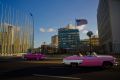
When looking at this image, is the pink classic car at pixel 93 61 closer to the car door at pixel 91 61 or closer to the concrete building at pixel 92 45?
the car door at pixel 91 61

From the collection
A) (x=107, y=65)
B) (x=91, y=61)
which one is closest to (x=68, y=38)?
(x=91, y=61)

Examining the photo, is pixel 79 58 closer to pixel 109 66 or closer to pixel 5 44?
pixel 109 66

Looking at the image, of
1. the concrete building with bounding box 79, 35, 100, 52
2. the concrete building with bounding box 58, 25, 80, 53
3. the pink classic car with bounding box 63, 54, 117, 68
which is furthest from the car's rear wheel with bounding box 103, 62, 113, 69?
the concrete building with bounding box 58, 25, 80, 53

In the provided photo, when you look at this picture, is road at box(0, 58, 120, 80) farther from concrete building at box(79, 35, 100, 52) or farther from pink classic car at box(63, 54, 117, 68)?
concrete building at box(79, 35, 100, 52)

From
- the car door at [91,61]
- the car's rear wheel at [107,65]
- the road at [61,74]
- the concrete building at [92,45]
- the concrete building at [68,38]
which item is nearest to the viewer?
the road at [61,74]

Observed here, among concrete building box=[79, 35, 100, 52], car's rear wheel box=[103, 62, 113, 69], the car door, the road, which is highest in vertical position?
concrete building box=[79, 35, 100, 52]

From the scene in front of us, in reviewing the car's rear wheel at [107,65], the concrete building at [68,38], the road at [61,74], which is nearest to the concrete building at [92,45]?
the concrete building at [68,38]

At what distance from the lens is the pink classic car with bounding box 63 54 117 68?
16880 millimetres

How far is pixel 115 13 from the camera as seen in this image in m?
67.7

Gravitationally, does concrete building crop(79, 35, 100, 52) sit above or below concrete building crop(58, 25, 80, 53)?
below

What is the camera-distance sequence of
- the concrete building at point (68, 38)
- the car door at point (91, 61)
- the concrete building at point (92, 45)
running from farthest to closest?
the concrete building at point (68, 38) < the concrete building at point (92, 45) < the car door at point (91, 61)

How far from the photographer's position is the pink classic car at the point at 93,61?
16.9 meters

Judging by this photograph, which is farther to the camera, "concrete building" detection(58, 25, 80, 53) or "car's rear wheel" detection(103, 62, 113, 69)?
"concrete building" detection(58, 25, 80, 53)

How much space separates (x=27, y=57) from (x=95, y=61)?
20.0 meters
